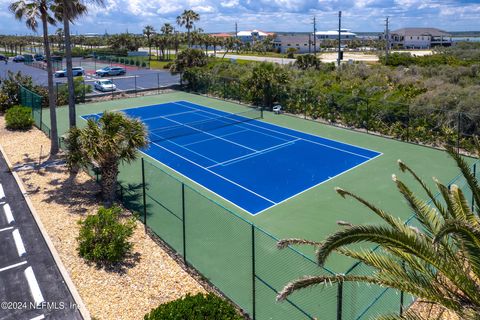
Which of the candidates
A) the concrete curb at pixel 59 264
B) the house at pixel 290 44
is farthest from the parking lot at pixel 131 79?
the house at pixel 290 44

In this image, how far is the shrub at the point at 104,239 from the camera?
479 inches

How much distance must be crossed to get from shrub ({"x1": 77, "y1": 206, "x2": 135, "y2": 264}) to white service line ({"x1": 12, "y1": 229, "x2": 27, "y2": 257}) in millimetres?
1688

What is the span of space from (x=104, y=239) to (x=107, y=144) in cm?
394

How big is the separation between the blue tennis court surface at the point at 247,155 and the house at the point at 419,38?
137m

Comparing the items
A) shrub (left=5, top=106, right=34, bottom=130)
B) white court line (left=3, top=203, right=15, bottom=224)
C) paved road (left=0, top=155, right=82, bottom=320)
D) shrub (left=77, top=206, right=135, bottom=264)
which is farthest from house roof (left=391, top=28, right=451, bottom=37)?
paved road (left=0, top=155, right=82, bottom=320)

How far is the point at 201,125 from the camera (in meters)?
30.5

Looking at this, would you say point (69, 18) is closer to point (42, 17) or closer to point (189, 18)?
point (42, 17)

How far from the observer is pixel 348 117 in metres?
29.6

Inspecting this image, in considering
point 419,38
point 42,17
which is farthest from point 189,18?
point 419,38

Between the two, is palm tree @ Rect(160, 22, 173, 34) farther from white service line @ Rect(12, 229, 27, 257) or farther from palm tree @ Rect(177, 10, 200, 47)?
white service line @ Rect(12, 229, 27, 257)

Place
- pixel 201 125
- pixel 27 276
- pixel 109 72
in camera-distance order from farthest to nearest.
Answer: pixel 109 72, pixel 201 125, pixel 27 276

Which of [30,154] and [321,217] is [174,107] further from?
[321,217]

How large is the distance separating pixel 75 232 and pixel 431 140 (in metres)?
20.2

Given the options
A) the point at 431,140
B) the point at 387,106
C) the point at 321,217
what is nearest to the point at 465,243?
the point at 321,217
